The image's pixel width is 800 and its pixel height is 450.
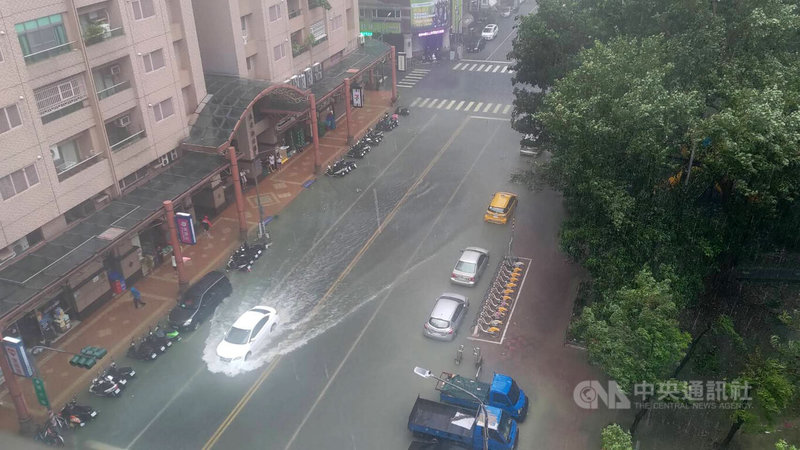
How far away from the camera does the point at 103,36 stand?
34219mm

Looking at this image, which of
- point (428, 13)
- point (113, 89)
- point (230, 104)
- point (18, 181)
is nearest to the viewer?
point (18, 181)

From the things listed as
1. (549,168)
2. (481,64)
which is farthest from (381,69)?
(549,168)

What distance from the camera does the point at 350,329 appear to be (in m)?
34.2

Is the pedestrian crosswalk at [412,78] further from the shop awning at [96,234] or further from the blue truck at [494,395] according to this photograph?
the blue truck at [494,395]

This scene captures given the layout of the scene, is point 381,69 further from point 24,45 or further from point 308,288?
point 24,45

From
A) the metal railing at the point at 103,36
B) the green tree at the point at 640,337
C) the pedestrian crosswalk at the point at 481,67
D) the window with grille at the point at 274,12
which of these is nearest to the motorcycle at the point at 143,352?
the metal railing at the point at 103,36

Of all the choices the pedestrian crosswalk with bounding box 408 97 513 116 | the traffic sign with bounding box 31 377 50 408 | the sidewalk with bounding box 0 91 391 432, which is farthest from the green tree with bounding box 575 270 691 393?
the pedestrian crosswalk with bounding box 408 97 513 116

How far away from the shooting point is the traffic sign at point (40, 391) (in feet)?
88.4

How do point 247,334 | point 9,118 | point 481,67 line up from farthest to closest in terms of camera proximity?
point 481,67 < point 247,334 < point 9,118

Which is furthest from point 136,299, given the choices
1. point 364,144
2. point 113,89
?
point 364,144

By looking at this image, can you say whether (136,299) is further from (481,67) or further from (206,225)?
(481,67)

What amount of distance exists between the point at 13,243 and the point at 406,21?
188 ft

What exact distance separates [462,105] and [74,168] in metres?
42.5

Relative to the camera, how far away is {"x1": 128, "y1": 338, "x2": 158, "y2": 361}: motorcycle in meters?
32.0
